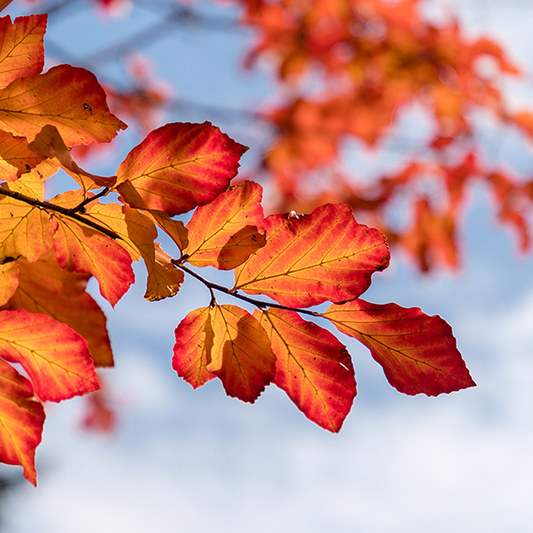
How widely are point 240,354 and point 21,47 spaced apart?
0.29 metres

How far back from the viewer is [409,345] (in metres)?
0.41

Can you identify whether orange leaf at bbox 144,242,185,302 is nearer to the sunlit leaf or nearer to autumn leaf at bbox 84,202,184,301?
autumn leaf at bbox 84,202,184,301

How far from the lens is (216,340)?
0.42m

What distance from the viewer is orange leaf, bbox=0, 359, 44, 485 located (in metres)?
0.39

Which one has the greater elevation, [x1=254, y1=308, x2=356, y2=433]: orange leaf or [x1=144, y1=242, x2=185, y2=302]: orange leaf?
[x1=144, y1=242, x2=185, y2=302]: orange leaf

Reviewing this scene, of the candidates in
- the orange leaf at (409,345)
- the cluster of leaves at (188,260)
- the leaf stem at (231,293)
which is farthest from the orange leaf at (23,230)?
the orange leaf at (409,345)

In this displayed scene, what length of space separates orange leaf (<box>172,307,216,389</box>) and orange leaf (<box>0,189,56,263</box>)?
130 millimetres

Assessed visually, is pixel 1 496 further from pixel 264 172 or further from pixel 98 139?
pixel 98 139

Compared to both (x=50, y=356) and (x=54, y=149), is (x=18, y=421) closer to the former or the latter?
(x=50, y=356)

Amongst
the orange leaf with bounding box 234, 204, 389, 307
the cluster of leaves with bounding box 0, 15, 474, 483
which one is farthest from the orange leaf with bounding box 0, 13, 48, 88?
the orange leaf with bounding box 234, 204, 389, 307

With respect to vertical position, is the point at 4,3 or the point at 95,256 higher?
the point at 4,3

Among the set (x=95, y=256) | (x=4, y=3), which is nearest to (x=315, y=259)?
(x=95, y=256)

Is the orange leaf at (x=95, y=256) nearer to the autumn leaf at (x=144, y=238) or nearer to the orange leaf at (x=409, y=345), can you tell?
the autumn leaf at (x=144, y=238)

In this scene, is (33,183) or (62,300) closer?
(33,183)
